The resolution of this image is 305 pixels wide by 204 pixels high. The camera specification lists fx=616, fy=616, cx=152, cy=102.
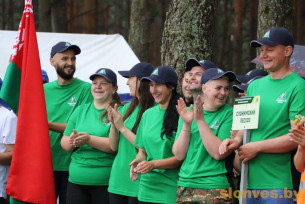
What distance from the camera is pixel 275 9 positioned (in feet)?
29.5

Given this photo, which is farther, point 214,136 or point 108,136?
point 108,136

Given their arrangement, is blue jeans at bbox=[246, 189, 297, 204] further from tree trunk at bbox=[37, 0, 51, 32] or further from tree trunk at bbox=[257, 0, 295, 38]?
tree trunk at bbox=[37, 0, 51, 32]

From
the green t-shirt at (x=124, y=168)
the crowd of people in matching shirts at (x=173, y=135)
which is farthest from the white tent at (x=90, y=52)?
the green t-shirt at (x=124, y=168)

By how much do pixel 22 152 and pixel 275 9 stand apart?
5.04 metres

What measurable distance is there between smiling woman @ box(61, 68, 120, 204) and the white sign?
6.04 feet

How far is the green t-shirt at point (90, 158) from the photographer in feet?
20.4

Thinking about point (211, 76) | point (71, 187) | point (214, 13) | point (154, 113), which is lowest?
point (71, 187)

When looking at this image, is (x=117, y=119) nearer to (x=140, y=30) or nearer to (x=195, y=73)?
(x=195, y=73)

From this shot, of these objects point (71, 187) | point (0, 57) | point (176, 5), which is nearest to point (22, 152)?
point (71, 187)

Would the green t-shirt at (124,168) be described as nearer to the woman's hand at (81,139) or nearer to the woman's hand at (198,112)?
the woman's hand at (81,139)

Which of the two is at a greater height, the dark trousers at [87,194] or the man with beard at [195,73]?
the man with beard at [195,73]

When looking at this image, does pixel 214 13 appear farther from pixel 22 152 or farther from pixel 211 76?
pixel 22 152

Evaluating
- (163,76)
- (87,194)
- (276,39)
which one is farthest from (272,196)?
(87,194)

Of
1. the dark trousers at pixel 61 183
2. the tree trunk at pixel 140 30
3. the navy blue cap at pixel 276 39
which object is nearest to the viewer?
the navy blue cap at pixel 276 39
